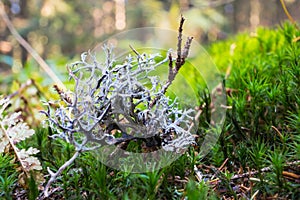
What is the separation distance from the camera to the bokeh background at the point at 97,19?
8.18 m

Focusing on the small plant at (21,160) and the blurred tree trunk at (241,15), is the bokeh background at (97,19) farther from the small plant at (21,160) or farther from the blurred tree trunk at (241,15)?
the small plant at (21,160)

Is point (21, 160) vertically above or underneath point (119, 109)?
underneath

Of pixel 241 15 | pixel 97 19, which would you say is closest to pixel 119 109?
pixel 97 19

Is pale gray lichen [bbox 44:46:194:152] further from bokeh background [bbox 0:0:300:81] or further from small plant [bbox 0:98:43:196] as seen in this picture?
bokeh background [bbox 0:0:300:81]

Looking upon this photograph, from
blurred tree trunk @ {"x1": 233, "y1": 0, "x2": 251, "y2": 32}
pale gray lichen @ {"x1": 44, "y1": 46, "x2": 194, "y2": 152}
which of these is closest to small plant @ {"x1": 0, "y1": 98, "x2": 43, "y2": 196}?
pale gray lichen @ {"x1": 44, "y1": 46, "x2": 194, "y2": 152}

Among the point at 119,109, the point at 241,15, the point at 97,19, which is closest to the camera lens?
the point at 119,109

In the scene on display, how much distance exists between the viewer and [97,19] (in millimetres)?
14250

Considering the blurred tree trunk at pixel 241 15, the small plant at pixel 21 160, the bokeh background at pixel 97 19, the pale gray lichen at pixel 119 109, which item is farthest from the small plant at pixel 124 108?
the blurred tree trunk at pixel 241 15

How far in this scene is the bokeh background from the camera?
8.18 m

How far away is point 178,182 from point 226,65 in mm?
1836

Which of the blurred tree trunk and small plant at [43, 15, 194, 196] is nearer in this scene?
small plant at [43, 15, 194, 196]

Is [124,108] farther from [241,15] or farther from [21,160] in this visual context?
[241,15]

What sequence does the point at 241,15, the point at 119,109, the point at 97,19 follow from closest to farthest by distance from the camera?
the point at 119,109, the point at 241,15, the point at 97,19

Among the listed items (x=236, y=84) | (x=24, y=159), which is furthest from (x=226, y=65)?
(x=24, y=159)
